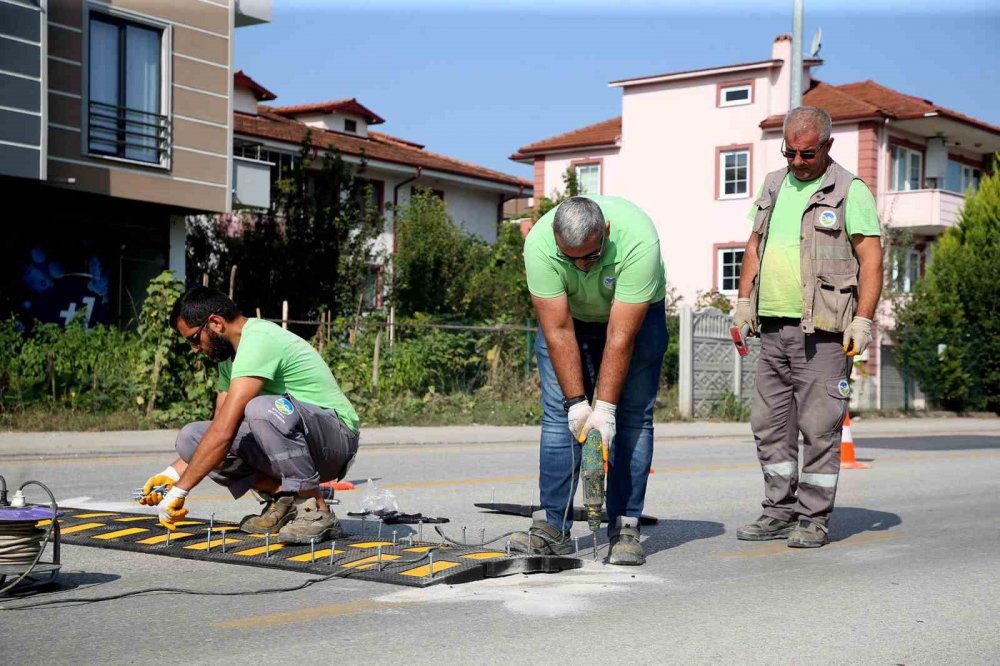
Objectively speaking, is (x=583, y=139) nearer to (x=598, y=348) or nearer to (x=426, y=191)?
(x=426, y=191)

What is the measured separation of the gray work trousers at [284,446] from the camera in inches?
249

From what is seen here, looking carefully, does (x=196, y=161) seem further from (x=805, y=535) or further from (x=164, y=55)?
(x=805, y=535)

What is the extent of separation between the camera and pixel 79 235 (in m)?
21.8

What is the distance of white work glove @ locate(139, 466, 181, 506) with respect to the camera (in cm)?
610

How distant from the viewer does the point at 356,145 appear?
137ft

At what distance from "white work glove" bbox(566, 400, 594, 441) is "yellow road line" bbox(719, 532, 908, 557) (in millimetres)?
1262

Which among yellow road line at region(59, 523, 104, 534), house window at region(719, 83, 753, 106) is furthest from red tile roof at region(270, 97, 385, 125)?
yellow road line at region(59, 523, 104, 534)

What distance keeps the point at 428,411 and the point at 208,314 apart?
14067 mm

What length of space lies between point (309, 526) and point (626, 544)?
5.28 feet

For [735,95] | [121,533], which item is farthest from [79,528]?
[735,95]

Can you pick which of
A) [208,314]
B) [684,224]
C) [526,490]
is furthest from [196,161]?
[684,224]

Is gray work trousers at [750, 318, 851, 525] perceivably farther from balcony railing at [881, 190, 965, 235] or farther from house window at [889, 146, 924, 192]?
house window at [889, 146, 924, 192]

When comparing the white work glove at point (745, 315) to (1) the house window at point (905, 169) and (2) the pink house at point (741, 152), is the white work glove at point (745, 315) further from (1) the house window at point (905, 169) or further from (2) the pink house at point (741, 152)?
(1) the house window at point (905, 169)

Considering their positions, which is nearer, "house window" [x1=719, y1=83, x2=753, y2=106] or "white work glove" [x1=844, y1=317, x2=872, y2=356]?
"white work glove" [x1=844, y1=317, x2=872, y2=356]
